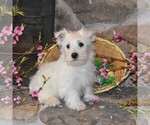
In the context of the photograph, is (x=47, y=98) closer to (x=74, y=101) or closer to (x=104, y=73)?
(x=74, y=101)

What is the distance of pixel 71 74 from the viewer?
205 centimetres

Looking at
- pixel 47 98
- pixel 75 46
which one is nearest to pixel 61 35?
pixel 75 46

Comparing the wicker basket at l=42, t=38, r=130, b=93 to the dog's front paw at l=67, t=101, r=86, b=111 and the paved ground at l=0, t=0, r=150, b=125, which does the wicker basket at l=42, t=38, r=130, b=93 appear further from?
the dog's front paw at l=67, t=101, r=86, b=111

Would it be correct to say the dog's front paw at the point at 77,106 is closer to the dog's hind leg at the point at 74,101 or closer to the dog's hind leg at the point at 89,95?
the dog's hind leg at the point at 74,101

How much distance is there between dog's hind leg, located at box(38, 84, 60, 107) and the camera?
6.72 feet

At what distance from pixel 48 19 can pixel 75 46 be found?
17.0 inches

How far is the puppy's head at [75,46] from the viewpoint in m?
1.97

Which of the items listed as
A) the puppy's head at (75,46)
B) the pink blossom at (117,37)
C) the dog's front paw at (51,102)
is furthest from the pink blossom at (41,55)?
the pink blossom at (117,37)

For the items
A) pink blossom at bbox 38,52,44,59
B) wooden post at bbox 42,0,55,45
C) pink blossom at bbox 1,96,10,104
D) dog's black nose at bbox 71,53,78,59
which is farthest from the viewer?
wooden post at bbox 42,0,55,45

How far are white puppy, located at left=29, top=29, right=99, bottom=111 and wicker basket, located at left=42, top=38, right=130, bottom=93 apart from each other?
9 centimetres

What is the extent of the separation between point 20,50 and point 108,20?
528 millimetres

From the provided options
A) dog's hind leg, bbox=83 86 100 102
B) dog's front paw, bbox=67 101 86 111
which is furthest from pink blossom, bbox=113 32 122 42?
dog's front paw, bbox=67 101 86 111

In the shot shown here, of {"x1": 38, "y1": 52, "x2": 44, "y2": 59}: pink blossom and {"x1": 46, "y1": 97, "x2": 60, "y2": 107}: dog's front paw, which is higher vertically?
{"x1": 38, "y1": 52, "x2": 44, "y2": 59}: pink blossom

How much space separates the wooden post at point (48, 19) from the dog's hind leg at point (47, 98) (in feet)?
1.19
